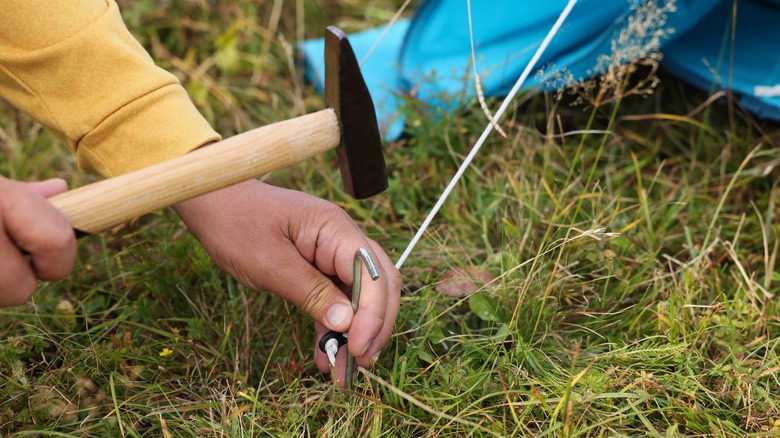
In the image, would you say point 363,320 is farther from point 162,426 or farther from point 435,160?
point 435,160

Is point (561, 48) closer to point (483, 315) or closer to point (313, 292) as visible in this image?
point (483, 315)

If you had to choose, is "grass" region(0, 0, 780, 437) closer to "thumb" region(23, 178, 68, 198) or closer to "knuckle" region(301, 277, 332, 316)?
"knuckle" region(301, 277, 332, 316)

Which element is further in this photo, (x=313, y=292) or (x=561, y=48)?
(x=561, y=48)

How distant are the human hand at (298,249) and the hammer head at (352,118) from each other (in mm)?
121

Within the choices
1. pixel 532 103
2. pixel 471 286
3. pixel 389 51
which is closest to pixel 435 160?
pixel 532 103

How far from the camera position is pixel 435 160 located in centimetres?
216

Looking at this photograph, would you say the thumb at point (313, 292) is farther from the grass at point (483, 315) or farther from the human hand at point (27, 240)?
the human hand at point (27, 240)

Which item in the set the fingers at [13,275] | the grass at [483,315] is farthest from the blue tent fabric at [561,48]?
the fingers at [13,275]

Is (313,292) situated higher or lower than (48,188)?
lower

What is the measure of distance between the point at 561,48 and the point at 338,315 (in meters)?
1.18

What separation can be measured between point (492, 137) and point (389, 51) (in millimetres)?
758

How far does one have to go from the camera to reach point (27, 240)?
1.06 m

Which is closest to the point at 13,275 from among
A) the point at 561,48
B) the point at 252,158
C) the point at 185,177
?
the point at 185,177

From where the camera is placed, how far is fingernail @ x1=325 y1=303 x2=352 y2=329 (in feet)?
4.55
